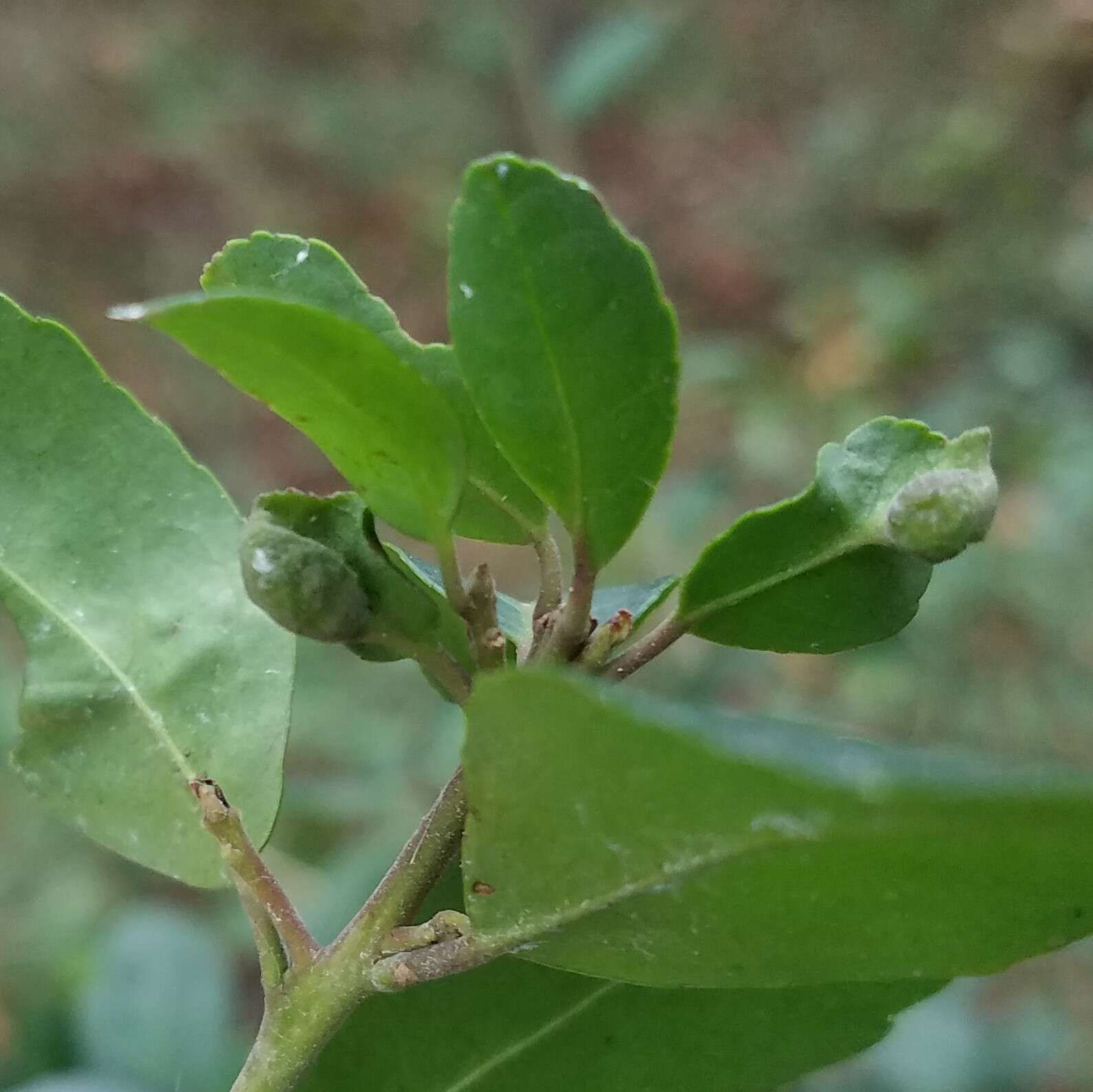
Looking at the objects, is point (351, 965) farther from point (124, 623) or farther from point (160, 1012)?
point (160, 1012)

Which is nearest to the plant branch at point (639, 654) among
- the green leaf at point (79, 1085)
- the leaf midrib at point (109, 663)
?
the leaf midrib at point (109, 663)

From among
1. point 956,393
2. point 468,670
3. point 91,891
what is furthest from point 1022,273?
point 468,670

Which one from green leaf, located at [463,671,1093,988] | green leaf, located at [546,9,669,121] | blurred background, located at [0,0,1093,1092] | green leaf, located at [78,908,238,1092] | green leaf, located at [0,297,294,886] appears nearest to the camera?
green leaf, located at [463,671,1093,988]

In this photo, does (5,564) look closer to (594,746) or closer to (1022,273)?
(594,746)

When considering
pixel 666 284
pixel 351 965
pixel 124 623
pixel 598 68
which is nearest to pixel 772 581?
pixel 351 965

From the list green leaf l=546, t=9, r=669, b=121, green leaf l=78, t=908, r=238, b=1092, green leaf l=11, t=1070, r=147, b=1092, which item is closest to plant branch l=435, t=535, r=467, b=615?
green leaf l=11, t=1070, r=147, b=1092

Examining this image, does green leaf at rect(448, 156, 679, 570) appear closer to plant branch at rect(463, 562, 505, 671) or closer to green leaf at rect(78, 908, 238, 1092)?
plant branch at rect(463, 562, 505, 671)
